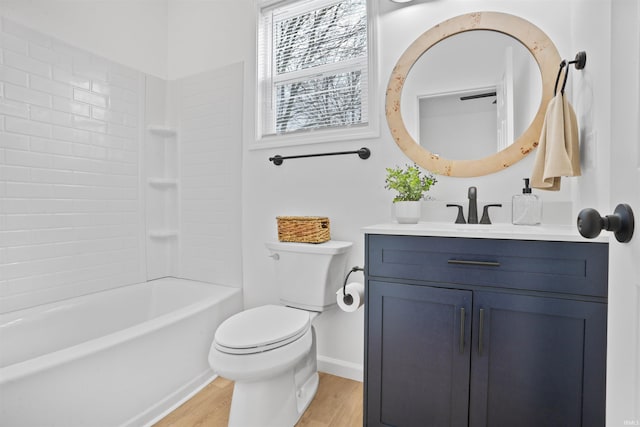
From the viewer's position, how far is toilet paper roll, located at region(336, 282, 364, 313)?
1.60 meters

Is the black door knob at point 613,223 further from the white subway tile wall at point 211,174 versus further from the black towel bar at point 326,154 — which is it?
the white subway tile wall at point 211,174

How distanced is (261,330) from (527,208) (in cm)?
131

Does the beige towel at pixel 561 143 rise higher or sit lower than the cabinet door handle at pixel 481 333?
higher

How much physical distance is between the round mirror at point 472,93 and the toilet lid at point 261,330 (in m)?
1.04

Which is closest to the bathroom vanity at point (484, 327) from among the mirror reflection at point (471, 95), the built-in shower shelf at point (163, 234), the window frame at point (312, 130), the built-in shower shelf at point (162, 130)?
the mirror reflection at point (471, 95)

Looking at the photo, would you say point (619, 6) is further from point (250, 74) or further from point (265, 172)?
point (250, 74)

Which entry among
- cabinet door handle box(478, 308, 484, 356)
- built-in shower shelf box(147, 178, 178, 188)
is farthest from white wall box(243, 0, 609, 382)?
built-in shower shelf box(147, 178, 178, 188)

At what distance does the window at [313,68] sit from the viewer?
1.94m

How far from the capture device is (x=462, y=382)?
117cm

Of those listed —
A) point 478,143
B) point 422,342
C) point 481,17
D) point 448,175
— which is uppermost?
point 481,17

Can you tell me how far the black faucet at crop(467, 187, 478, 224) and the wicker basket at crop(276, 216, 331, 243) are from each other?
0.76 meters

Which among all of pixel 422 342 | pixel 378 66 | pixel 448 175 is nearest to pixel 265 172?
pixel 378 66

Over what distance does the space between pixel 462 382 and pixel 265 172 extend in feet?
5.31

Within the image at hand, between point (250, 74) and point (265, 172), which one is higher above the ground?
point (250, 74)
